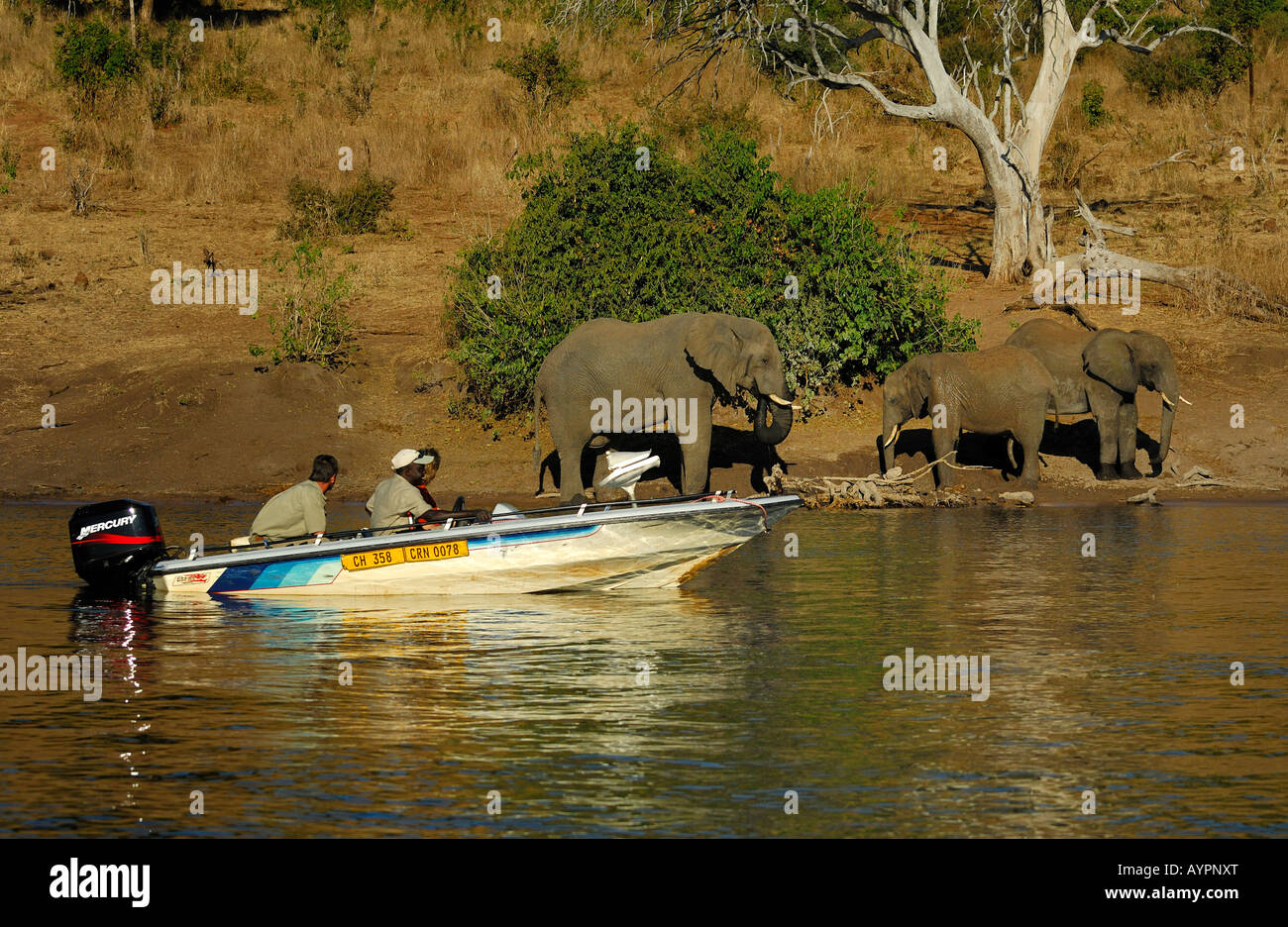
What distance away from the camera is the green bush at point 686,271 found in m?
26.5

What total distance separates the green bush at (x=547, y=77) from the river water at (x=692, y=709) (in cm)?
2276

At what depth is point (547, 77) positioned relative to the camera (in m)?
39.3

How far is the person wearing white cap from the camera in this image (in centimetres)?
1590

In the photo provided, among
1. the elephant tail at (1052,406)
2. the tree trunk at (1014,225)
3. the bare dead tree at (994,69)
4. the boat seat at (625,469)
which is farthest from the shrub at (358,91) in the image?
the boat seat at (625,469)

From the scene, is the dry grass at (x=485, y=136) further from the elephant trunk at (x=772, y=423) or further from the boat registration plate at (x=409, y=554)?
the boat registration plate at (x=409, y=554)

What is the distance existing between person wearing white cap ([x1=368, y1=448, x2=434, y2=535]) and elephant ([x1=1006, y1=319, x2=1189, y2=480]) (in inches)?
440

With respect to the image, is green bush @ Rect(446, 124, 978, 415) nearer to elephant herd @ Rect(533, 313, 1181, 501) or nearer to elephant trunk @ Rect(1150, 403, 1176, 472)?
elephant herd @ Rect(533, 313, 1181, 501)

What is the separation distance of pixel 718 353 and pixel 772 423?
1133 millimetres

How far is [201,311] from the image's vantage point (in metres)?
30.1

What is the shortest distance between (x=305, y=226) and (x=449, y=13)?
1488 cm

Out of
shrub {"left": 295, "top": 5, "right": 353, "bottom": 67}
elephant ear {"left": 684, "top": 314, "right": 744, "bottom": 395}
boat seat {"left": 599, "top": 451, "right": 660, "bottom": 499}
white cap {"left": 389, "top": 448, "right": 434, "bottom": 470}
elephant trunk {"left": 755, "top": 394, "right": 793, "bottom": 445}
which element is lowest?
boat seat {"left": 599, "top": 451, "right": 660, "bottom": 499}

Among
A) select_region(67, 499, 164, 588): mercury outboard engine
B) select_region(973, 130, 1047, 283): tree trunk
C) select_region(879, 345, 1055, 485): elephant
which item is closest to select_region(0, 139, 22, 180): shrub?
select_region(973, 130, 1047, 283): tree trunk

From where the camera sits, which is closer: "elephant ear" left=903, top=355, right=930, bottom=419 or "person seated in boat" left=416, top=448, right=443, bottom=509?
"person seated in boat" left=416, top=448, right=443, bottom=509
